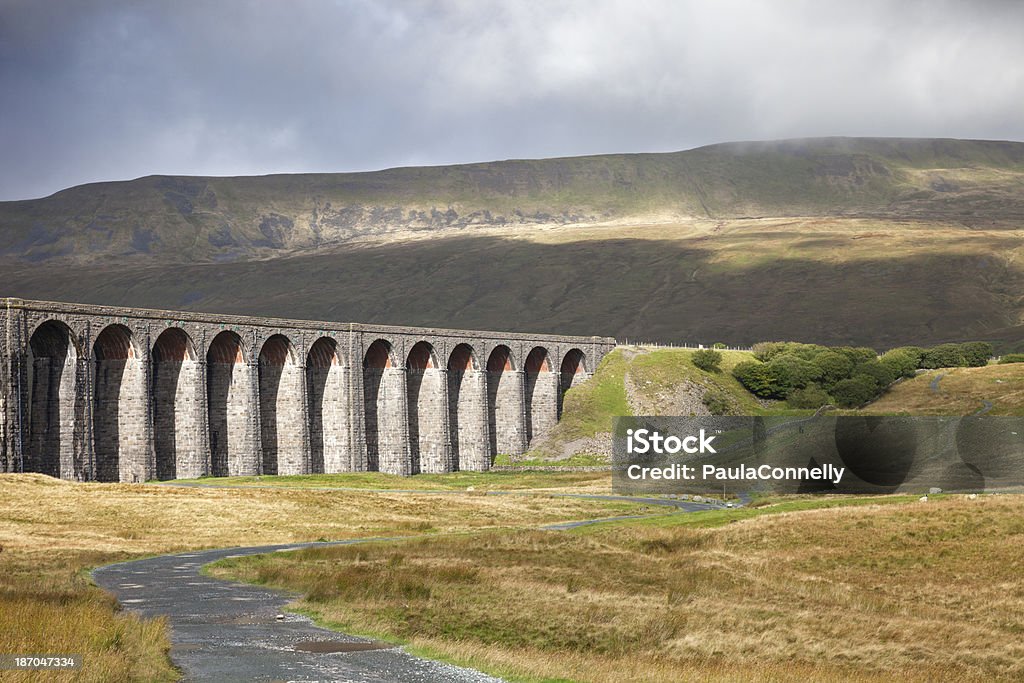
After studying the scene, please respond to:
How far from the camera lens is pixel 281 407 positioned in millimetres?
102375

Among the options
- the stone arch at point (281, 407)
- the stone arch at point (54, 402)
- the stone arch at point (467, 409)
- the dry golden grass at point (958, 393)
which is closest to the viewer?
the stone arch at point (54, 402)

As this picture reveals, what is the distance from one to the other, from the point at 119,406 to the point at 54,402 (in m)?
5.84

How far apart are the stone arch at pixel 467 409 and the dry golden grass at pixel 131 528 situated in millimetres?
42537

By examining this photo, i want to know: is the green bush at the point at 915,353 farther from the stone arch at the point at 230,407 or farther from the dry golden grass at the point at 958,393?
the stone arch at the point at 230,407

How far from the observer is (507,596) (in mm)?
35188

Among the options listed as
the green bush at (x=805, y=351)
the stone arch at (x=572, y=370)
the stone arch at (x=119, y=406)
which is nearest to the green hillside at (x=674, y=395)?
the stone arch at (x=572, y=370)

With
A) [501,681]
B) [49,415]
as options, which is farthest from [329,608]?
[49,415]

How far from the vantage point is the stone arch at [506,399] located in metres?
132

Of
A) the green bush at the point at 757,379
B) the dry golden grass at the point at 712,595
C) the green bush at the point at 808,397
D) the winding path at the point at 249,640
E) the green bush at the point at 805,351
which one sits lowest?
the dry golden grass at the point at 712,595

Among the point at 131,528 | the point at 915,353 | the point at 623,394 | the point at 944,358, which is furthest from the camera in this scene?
the point at 915,353

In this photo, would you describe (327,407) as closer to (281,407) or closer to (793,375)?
(281,407)

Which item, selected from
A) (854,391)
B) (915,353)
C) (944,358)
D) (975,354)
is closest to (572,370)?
(854,391)

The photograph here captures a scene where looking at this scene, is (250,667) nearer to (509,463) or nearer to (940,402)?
(509,463)

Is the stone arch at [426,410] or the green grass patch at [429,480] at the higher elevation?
the stone arch at [426,410]
